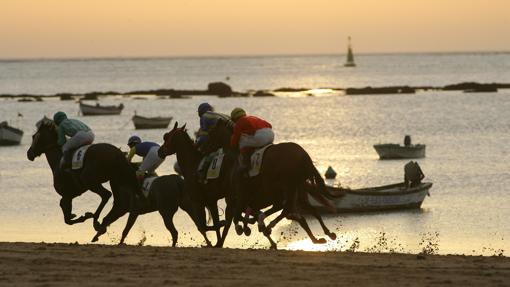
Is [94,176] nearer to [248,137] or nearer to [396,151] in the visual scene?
[248,137]

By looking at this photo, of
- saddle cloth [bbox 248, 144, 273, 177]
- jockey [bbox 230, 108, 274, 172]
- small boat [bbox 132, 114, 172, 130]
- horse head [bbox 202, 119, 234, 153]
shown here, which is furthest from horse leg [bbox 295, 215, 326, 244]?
small boat [bbox 132, 114, 172, 130]

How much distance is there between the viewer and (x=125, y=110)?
135 metres

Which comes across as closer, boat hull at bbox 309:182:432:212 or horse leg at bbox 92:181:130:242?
horse leg at bbox 92:181:130:242

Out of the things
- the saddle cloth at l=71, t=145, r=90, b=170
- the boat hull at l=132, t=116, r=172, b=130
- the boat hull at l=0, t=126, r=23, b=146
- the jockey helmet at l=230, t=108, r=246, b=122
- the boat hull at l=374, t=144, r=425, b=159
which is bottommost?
the boat hull at l=132, t=116, r=172, b=130

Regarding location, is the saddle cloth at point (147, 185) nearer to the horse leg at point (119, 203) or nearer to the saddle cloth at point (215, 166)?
the horse leg at point (119, 203)

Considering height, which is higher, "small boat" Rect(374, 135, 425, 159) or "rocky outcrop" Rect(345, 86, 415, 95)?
"small boat" Rect(374, 135, 425, 159)

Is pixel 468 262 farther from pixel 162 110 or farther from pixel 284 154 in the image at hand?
pixel 162 110

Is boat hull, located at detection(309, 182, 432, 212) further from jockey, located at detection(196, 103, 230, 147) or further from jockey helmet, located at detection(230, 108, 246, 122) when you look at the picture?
jockey helmet, located at detection(230, 108, 246, 122)

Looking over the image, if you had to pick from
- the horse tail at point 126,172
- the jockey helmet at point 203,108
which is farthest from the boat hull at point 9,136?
the jockey helmet at point 203,108

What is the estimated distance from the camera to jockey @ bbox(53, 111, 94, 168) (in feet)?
75.4

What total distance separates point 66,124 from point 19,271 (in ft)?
22.7

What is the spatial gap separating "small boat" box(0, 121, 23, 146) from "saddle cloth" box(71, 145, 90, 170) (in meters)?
55.6

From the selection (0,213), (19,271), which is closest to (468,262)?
(19,271)

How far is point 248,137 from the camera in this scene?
21.1 metres
